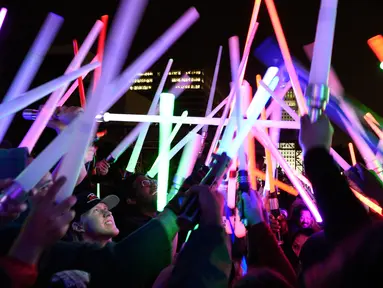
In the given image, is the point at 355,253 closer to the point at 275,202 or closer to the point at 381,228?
the point at 381,228

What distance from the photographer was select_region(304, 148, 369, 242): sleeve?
61.9 inches

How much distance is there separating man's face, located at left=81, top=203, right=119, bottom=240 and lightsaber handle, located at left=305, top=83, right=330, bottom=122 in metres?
2.66

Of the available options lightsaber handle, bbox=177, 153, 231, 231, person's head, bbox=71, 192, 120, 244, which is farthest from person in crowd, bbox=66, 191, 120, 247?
lightsaber handle, bbox=177, 153, 231, 231

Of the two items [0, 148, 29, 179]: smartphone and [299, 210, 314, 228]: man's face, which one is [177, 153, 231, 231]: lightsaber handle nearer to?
[0, 148, 29, 179]: smartphone

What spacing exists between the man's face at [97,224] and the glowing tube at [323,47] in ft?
9.04

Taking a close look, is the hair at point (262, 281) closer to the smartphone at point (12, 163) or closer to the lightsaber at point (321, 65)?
the lightsaber at point (321, 65)

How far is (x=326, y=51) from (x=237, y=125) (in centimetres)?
108

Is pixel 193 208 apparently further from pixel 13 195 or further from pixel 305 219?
pixel 305 219

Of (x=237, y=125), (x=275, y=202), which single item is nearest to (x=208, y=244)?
(x=237, y=125)

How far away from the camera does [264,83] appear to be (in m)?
3.10

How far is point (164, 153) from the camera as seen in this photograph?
3.95m

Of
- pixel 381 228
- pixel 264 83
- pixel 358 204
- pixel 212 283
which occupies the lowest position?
pixel 212 283

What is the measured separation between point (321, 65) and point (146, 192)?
Answer: 12.9ft

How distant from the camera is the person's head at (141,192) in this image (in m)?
5.33
